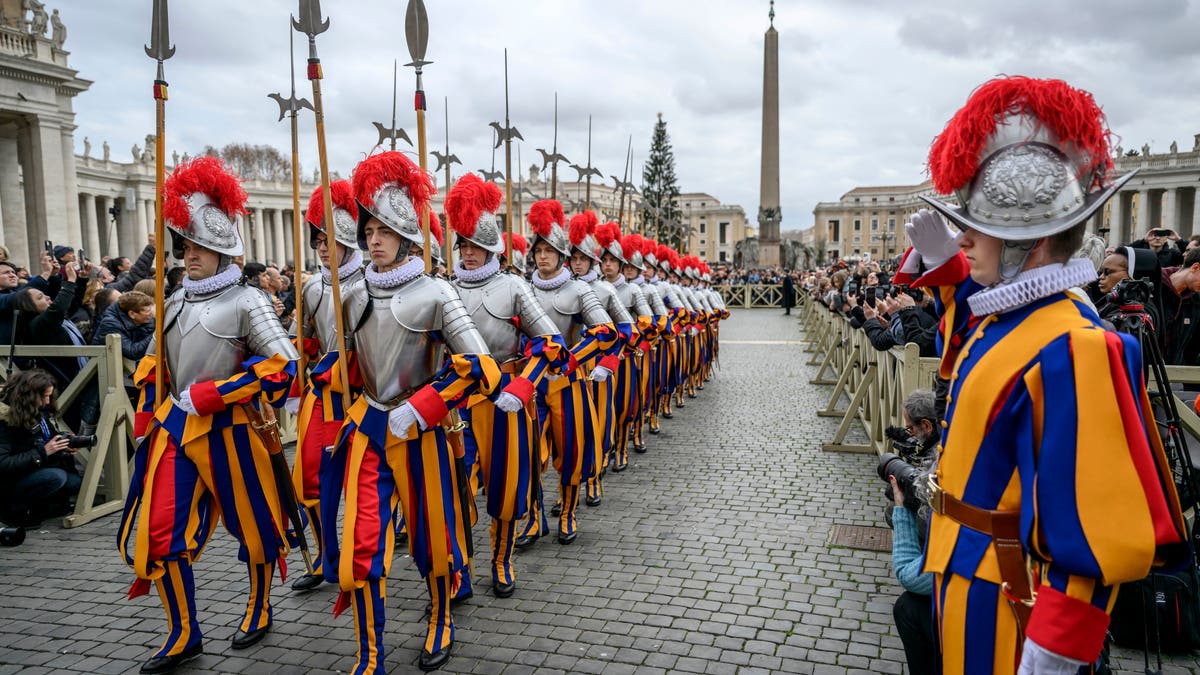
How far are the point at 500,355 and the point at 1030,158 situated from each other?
13.2 feet

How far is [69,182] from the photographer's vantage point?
116ft

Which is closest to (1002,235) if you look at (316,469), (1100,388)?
(1100,388)

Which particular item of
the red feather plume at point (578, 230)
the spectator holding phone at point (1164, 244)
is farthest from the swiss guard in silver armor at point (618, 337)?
the spectator holding phone at point (1164, 244)

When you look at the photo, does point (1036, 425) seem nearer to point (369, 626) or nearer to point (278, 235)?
point (369, 626)

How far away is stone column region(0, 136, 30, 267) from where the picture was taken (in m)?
33.8

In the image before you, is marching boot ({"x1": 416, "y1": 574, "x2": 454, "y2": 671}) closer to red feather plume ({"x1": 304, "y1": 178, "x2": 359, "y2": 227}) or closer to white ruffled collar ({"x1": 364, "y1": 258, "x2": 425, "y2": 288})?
white ruffled collar ({"x1": 364, "y1": 258, "x2": 425, "y2": 288})

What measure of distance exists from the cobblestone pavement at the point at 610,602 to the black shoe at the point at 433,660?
0.22ft

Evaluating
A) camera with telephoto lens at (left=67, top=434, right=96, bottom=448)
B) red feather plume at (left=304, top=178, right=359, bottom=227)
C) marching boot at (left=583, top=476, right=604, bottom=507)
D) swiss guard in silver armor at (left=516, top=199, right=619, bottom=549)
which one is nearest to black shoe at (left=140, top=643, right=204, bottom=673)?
swiss guard in silver armor at (left=516, top=199, right=619, bottom=549)

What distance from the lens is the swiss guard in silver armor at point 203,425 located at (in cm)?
416

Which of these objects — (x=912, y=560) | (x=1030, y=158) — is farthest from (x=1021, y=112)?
(x=912, y=560)

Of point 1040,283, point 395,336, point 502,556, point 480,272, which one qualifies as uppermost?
point 480,272

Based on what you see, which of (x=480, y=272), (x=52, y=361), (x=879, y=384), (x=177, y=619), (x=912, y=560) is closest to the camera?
(x=912, y=560)

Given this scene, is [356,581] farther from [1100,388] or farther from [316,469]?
[1100,388]

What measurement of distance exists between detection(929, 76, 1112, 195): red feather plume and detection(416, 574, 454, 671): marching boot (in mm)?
3214
